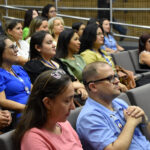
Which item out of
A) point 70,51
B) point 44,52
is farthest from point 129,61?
point 44,52

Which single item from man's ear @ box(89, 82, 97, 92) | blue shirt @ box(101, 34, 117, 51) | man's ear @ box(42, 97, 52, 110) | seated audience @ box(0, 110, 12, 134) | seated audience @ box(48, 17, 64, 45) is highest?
seated audience @ box(48, 17, 64, 45)

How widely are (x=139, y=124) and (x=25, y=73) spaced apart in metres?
1.16

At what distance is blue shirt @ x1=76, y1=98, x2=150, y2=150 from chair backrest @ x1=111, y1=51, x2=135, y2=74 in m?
2.60

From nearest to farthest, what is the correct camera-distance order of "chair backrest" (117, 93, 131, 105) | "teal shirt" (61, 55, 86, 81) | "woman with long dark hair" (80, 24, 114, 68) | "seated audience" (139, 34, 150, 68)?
"chair backrest" (117, 93, 131, 105), "teal shirt" (61, 55, 86, 81), "woman with long dark hair" (80, 24, 114, 68), "seated audience" (139, 34, 150, 68)

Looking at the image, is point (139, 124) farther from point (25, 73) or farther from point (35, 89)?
point (25, 73)

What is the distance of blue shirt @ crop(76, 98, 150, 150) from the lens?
76.8 inches

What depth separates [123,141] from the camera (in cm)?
193

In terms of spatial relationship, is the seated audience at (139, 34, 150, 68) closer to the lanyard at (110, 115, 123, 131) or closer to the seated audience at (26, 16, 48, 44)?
the seated audience at (26, 16, 48, 44)

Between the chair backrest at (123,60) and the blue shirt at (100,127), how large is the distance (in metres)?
2.60

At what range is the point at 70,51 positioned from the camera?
149 inches

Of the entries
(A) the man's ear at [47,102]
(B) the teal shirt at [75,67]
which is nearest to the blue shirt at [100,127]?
(A) the man's ear at [47,102]

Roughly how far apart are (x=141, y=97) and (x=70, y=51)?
133 centimetres

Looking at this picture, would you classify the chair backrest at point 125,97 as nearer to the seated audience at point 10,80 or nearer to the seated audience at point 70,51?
the seated audience at point 10,80

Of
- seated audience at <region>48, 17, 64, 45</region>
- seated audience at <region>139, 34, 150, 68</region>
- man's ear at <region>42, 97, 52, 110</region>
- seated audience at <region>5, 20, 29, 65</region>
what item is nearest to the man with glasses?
man's ear at <region>42, 97, 52, 110</region>
